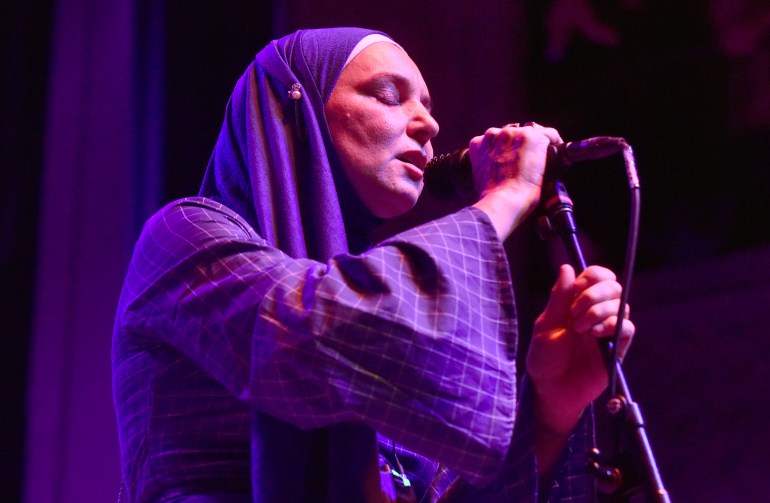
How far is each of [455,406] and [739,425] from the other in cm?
191

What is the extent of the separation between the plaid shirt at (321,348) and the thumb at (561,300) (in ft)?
0.57

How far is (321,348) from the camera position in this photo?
1.11 m

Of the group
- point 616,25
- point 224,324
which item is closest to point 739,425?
point 616,25

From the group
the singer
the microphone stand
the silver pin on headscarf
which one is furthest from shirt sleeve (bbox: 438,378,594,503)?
the silver pin on headscarf

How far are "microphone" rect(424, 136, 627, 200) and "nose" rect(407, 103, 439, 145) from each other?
0.42 ft

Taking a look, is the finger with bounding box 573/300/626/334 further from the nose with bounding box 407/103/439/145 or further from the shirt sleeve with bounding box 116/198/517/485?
the nose with bounding box 407/103/439/145

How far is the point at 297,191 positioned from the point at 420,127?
0.26m

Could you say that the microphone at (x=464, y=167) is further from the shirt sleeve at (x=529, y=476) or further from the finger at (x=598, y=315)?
the shirt sleeve at (x=529, y=476)

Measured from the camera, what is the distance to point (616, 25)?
3.38 metres

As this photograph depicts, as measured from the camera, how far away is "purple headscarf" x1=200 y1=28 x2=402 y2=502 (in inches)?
48.4

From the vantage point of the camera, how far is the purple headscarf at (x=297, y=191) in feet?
4.04

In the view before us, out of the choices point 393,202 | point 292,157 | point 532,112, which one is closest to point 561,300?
point 393,202

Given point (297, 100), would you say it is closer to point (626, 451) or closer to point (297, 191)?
point (297, 191)

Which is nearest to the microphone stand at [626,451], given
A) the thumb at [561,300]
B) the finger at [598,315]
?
the finger at [598,315]
